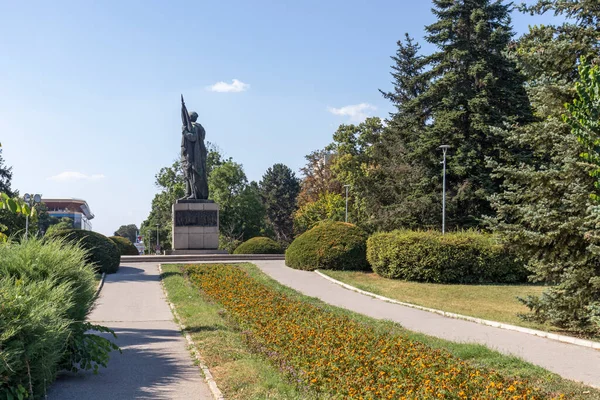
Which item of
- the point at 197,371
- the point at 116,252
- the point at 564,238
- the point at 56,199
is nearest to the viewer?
the point at 197,371

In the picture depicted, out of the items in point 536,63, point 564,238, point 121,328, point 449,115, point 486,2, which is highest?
point 486,2

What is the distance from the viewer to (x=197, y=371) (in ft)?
25.0

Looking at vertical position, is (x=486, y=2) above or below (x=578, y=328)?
above

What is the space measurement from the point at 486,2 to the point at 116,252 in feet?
76.5

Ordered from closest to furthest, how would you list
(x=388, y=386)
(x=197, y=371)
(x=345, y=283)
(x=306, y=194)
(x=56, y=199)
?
(x=388, y=386)
(x=197, y=371)
(x=345, y=283)
(x=306, y=194)
(x=56, y=199)

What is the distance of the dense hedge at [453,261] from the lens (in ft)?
64.5

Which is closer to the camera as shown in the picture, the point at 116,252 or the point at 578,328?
the point at 578,328

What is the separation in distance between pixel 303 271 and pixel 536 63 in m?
13.9

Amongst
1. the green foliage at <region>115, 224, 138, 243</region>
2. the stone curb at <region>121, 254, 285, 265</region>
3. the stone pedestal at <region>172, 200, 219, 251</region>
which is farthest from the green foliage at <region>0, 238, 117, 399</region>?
the green foliage at <region>115, 224, 138, 243</region>

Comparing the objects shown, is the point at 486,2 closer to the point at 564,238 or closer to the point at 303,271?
the point at 303,271

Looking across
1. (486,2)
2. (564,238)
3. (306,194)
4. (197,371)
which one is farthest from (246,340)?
(306,194)

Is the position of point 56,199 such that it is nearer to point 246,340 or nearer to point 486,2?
point 486,2

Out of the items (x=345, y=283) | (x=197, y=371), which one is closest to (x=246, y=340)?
(x=197, y=371)

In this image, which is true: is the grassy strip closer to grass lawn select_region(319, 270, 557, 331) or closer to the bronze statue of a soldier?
grass lawn select_region(319, 270, 557, 331)
